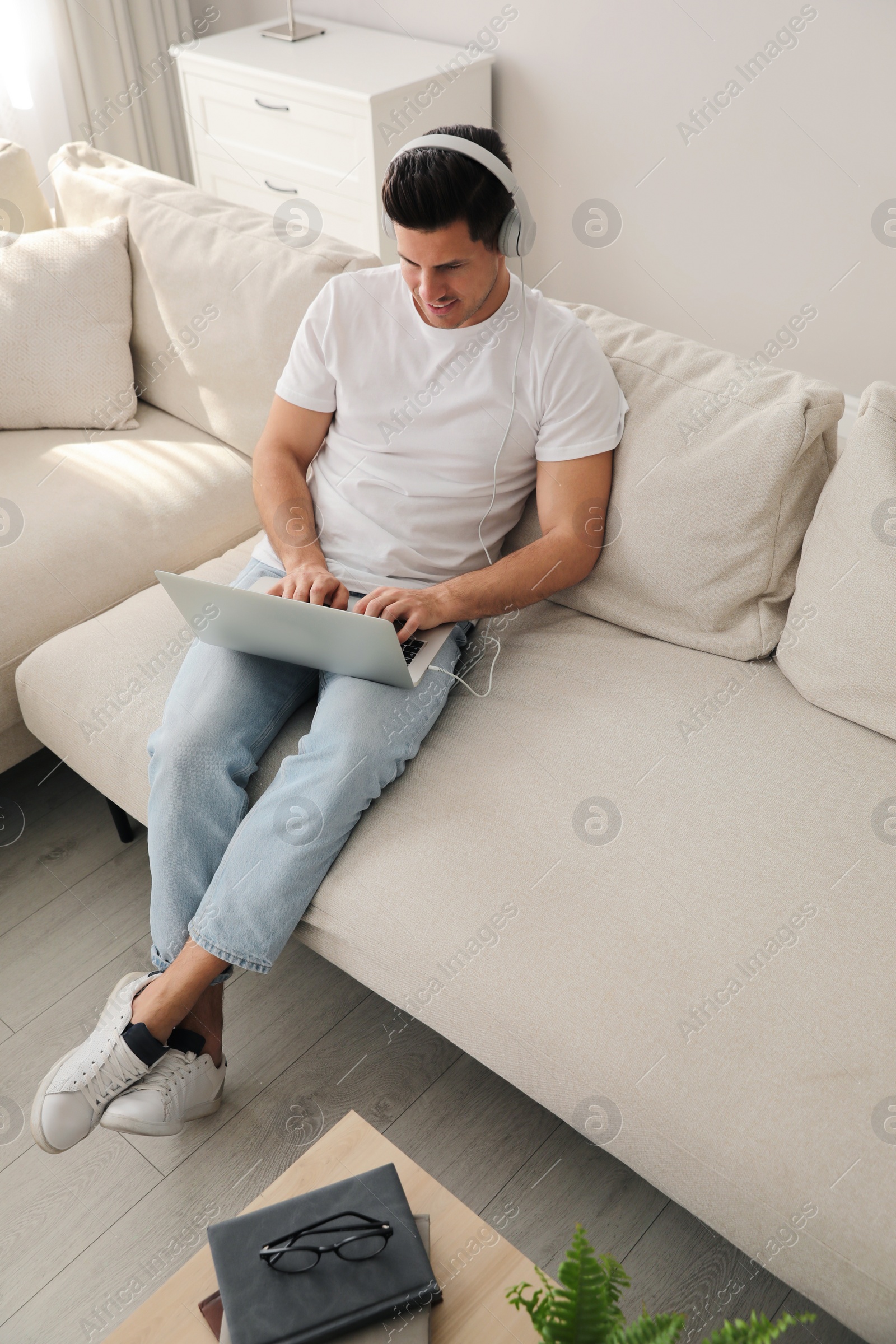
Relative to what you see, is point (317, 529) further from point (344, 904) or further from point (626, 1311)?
point (626, 1311)

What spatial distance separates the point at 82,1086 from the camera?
121 centimetres

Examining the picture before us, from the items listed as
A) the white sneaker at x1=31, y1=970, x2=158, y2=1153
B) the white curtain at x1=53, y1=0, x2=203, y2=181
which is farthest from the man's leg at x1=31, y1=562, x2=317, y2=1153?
the white curtain at x1=53, y1=0, x2=203, y2=181

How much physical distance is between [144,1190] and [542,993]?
629 millimetres

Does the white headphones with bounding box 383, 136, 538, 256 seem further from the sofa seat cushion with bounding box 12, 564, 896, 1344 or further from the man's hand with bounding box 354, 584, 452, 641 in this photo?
the sofa seat cushion with bounding box 12, 564, 896, 1344

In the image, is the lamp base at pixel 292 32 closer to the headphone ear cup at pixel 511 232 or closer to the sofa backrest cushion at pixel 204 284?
the sofa backrest cushion at pixel 204 284

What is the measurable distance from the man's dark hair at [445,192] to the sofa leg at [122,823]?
1.07 metres

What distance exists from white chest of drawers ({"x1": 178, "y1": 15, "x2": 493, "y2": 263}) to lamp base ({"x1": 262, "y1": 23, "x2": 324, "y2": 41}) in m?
0.02

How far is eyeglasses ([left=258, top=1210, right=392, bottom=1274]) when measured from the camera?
0.89 metres

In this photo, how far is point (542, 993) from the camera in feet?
3.72

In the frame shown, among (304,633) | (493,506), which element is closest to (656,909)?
(304,633)

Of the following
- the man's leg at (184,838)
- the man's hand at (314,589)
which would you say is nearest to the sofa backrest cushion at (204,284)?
the man's hand at (314,589)

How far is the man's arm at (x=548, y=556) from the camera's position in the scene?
4.73 ft

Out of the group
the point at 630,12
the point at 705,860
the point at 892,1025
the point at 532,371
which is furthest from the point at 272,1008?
the point at 630,12

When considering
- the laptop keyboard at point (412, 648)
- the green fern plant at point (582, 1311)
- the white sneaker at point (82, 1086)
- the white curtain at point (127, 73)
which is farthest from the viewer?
the white curtain at point (127, 73)
